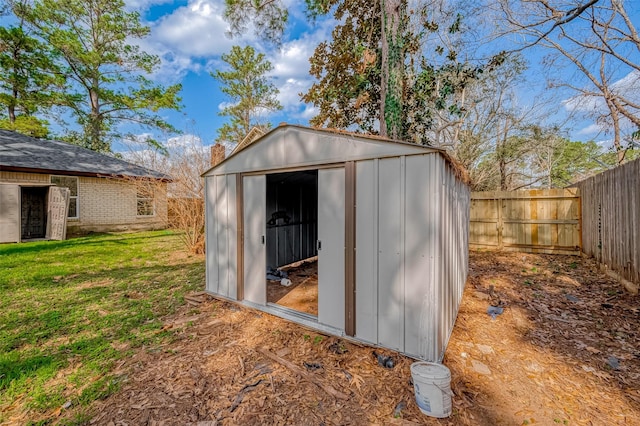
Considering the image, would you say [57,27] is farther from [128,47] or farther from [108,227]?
[108,227]

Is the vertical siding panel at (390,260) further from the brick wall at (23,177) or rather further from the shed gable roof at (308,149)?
the brick wall at (23,177)

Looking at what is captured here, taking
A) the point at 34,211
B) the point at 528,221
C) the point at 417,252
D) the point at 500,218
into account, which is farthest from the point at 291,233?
the point at 34,211

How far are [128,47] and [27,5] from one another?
4.63m

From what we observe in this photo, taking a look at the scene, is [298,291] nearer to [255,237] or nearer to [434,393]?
[255,237]

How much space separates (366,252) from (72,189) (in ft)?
44.2

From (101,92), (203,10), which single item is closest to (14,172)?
(203,10)

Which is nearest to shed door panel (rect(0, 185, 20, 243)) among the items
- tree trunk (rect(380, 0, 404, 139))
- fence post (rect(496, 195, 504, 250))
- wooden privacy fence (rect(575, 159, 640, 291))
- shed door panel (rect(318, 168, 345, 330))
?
shed door panel (rect(318, 168, 345, 330))

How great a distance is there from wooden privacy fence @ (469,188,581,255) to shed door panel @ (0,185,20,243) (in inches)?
593

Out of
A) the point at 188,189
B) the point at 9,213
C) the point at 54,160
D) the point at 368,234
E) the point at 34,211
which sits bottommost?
the point at 368,234

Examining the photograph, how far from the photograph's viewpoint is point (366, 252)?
10.6ft

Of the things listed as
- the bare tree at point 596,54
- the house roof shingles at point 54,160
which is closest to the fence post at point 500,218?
the bare tree at point 596,54

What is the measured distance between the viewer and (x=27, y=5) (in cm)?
1571

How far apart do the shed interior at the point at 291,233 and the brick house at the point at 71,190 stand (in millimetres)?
4344

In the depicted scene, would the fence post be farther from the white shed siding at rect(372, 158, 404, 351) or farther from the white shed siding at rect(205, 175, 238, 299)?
the white shed siding at rect(205, 175, 238, 299)
